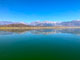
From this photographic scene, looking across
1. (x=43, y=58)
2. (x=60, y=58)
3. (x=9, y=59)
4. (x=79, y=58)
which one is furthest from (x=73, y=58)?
(x=9, y=59)

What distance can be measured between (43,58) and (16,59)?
5.23 ft

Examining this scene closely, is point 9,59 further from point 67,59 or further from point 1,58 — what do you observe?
point 67,59

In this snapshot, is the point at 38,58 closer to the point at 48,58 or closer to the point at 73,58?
the point at 48,58

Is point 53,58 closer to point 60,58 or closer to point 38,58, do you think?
point 60,58

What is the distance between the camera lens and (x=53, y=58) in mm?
5094

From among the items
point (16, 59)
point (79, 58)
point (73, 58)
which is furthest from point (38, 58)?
point (79, 58)

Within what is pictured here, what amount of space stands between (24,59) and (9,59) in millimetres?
875

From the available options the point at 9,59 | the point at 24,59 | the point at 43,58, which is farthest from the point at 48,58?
the point at 9,59

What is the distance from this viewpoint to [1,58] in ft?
16.6

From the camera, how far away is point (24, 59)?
16.3 ft

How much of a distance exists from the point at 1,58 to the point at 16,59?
3.00 feet

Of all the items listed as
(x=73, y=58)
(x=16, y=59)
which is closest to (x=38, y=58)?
(x=16, y=59)

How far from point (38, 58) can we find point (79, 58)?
2.42m

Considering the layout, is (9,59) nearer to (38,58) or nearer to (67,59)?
(38,58)
